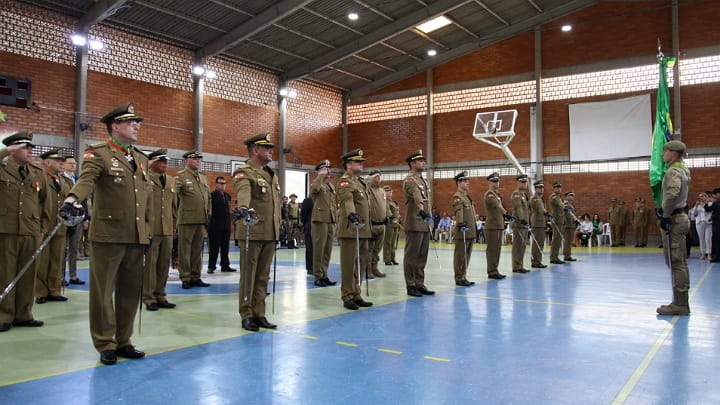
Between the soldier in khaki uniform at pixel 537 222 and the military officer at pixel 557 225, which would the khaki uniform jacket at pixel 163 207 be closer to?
the soldier in khaki uniform at pixel 537 222

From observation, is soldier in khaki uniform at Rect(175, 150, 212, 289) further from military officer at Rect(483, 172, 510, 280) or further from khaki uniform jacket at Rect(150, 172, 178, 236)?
military officer at Rect(483, 172, 510, 280)

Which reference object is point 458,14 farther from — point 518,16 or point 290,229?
point 290,229

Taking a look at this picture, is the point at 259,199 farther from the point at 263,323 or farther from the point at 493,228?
the point at 493,228

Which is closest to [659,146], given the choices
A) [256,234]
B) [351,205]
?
[351,205]

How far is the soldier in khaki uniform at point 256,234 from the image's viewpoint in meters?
4.93

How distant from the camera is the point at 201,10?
16594 mm

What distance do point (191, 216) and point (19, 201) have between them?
2501 mm

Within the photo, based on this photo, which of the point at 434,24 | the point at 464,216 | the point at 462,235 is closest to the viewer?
the point at 462,235

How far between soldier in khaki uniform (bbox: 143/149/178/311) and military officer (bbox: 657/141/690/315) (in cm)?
588

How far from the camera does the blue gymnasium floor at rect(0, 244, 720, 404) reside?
3.13 meters

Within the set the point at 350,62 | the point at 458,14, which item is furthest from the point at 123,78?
the point at 458,14

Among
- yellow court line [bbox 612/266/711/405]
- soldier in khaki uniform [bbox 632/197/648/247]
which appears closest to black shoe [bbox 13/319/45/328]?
yellow court line [bbox 612/266/711/405]

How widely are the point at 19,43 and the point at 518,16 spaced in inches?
718

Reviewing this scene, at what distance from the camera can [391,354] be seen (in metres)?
4.01
